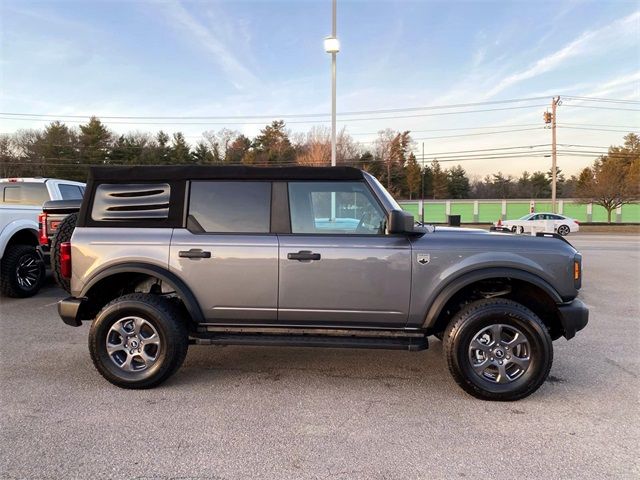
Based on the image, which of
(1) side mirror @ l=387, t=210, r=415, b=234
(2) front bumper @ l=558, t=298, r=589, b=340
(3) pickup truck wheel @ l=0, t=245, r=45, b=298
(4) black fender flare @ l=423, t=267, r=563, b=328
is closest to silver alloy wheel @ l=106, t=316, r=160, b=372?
(1) side mirror @ l=387, t=210, r=415, b=234

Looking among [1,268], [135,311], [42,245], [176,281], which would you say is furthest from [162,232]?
[1,268]

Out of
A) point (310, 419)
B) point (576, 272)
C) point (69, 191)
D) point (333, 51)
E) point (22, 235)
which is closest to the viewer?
point (310, 419)

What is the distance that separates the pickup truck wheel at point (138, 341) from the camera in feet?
12.4

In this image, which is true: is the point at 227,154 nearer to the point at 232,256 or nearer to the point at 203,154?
the point at 203,154

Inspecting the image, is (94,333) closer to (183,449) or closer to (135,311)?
(135,311)

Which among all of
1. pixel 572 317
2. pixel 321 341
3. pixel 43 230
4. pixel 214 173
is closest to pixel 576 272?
pixel 572 317

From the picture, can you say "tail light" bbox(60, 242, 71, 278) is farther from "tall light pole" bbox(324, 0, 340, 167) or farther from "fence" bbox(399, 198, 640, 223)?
"fence" bbox(399, 198, 640, 223)

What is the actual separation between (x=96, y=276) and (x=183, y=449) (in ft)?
5.93

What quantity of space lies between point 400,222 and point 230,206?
1513mm

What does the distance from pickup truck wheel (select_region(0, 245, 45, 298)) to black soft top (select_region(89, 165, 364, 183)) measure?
14.9ft

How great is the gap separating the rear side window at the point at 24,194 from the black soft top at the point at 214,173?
5436 millimetres

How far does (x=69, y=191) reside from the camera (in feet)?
29.6

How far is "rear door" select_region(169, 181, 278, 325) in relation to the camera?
3781mm

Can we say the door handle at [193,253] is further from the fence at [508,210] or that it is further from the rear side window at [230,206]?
the fence at [508,210]
